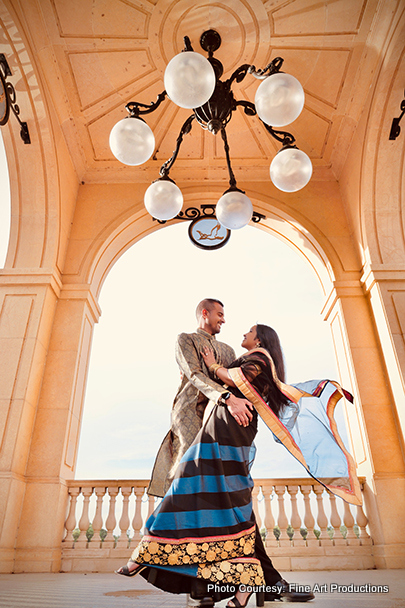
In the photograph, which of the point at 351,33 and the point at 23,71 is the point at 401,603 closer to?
the point at 351,33

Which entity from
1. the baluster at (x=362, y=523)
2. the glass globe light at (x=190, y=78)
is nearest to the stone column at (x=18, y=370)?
the glass globe light at (x=190, y=78)

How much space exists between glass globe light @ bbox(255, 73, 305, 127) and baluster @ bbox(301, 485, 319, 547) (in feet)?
10.5

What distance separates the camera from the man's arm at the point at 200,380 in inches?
68.3

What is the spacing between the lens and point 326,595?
176 centimetres

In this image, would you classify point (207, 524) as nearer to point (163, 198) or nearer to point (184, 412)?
point (184, 412)

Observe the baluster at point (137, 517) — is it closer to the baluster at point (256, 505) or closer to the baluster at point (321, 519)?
the baluster at point (256, 505)

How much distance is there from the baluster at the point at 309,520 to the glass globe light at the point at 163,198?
2840 mm

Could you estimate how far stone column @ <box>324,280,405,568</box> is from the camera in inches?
136

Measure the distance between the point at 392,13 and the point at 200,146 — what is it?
2.36 m

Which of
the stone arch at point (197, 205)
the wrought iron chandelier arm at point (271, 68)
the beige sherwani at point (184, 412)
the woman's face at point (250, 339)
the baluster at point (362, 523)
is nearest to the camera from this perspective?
the beige sherwani at point (184, 412)

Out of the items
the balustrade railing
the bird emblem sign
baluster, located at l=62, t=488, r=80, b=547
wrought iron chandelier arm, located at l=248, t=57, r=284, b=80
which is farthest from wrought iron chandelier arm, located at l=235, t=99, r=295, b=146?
baluster, located at l=62, t=488, r=80, b=547

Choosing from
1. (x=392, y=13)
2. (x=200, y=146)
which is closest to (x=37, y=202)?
(x=200, y=146)

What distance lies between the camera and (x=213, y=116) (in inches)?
102

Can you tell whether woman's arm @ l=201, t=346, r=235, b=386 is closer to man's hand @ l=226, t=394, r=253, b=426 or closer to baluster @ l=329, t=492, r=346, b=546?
man's hand @ l=226, t=394, r=253, b=426
